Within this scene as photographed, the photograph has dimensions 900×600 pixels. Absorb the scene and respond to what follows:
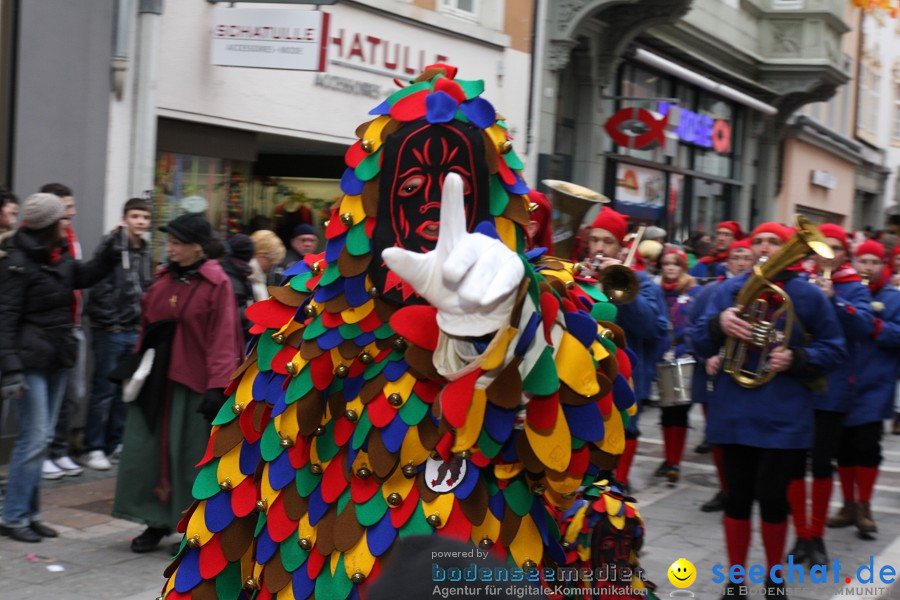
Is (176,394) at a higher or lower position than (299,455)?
lower

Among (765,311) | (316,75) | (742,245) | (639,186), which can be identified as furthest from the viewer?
(639,186)

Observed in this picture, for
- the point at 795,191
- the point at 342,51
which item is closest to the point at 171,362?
the point at 342,51

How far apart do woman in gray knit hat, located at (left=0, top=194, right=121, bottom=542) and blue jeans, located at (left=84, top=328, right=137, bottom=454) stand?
1585mm

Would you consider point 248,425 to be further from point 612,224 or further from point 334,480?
point 612,224

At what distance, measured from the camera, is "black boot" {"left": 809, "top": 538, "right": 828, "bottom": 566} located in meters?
6.31

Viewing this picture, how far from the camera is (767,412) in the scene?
5.17 metres

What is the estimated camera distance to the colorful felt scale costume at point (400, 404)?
278 cm

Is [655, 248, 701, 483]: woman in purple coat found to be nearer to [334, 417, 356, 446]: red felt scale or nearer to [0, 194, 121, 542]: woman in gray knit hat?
[0, 194, 121, 542]: woman in gray knit hat

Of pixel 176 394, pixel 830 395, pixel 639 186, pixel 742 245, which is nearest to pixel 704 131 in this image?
pixel 639 186

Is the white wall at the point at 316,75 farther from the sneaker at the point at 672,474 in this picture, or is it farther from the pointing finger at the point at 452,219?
the pointing finger at the point at 452,219

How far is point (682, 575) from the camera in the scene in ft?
18.6

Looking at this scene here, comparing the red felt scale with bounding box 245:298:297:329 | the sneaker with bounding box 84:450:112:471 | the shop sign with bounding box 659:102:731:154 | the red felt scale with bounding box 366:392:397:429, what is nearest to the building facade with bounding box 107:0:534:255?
the sneaker with bounding box 84:450:112:471

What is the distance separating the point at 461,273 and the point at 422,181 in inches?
21.4

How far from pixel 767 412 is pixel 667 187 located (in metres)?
A: 15.3
